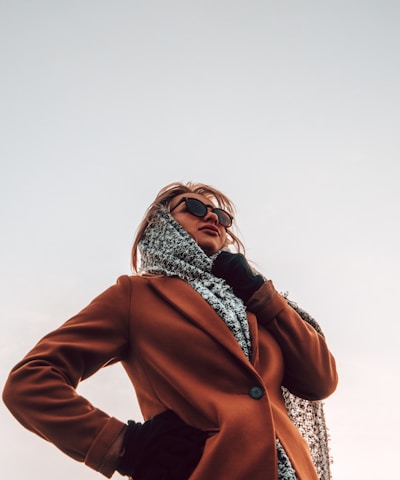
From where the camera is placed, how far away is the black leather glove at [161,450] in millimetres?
2209

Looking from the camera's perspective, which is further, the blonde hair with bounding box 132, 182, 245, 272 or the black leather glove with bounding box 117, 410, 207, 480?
the blonde hair with bounding box 132, 182, 245, 272

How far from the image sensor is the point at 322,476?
2.78 m

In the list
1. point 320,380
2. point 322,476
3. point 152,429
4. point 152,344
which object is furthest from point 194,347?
point 322,476

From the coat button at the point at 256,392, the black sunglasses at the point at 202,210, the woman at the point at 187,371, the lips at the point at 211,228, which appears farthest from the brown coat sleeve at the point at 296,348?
the black sunglasses at the point at 202,210

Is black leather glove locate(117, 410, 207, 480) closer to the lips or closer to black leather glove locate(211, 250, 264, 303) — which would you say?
black leather glove locate(211, 250, 264, 303)

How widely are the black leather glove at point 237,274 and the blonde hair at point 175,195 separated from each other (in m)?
0.54

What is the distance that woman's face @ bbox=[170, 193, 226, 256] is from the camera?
3.27 meters

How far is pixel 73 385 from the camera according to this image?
2617mm

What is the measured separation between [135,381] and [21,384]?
1.81ft

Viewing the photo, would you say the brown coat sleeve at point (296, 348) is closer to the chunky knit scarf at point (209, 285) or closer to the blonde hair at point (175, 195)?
the chunky knit scarf at point (209, 285)

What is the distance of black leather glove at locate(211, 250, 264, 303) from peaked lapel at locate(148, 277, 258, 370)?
0.14 meters

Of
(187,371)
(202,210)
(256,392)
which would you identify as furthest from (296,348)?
(202,210)

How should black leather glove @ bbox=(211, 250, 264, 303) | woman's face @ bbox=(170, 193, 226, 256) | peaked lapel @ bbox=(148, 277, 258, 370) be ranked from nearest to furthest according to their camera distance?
peaked lapel @ bbox=(148, 277, 258, 370) → black leather glove @ bbox=(211, 250, 264, 303) → woman's face @ bbox=(170, 193, 226, 256)

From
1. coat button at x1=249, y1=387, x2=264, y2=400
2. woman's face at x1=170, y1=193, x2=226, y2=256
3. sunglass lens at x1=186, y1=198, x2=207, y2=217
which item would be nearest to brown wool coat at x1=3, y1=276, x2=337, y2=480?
coat button at x1=249, y1=387, x2=264, y2=400
